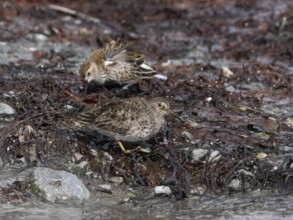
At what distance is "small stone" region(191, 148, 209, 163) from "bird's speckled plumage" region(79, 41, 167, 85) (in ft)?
7.31

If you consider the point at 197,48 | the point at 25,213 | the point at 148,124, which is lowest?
the point at 25,213

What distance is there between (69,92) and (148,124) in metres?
1.91

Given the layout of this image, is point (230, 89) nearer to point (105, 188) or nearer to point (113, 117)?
point (113, 117)

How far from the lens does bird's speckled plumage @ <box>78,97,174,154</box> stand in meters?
8.18

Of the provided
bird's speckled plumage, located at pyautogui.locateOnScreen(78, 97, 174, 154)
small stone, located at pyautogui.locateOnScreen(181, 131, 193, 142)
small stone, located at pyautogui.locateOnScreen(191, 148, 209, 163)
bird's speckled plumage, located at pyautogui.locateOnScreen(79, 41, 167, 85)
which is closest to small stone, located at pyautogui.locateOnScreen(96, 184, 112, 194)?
bird's speckled plumage, located at pyautogui.locateOnScreen(78, 97, 174, 154)

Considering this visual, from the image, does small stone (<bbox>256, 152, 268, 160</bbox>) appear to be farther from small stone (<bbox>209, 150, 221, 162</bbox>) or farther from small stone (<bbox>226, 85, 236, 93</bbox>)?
small stone (<bbox>226, 85, 236, 93</bbox>)

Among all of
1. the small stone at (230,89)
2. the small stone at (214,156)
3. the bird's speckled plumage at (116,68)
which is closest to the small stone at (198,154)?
the small stone at (214,156)

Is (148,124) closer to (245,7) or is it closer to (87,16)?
(87,16)

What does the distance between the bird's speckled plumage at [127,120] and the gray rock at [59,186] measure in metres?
0.73

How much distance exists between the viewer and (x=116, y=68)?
10.4 m

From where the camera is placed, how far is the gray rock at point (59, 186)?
24.4 ft

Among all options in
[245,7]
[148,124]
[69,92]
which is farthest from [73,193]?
[245,7]

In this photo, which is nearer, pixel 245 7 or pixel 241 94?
Result: pixel 241 94

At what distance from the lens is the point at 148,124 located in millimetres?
8188
